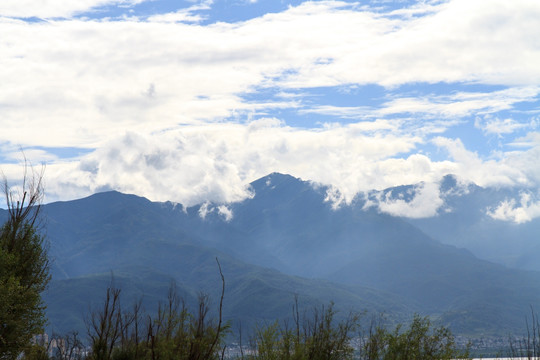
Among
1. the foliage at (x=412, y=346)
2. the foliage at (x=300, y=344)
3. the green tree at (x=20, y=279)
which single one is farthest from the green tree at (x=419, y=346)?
the green tree at (x=20, y=279)

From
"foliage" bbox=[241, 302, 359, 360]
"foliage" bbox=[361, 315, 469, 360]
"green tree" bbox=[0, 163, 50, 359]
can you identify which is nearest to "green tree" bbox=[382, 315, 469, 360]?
"foliage" bbox=[361, 315, 469, 360]

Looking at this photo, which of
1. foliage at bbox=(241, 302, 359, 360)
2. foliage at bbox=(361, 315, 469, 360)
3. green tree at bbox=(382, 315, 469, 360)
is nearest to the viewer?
foliage at bbox=(241, 302, 359, 360)

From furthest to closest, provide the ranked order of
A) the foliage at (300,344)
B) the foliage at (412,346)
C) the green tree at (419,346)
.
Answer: the green tree at (419,346) < the foliage at (412,346) < the foliage at (300,344)

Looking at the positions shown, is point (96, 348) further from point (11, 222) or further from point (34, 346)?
point (11, 222)

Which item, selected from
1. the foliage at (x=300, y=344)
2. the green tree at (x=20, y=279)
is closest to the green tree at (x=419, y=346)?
the foliage at (x=300, y=344)

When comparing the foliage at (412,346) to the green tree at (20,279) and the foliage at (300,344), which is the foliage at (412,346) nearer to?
the foliage at (300,344)

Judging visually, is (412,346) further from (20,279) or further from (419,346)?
(20,279)

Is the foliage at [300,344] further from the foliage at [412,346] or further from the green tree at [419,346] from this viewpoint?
the green tree at [419,346]

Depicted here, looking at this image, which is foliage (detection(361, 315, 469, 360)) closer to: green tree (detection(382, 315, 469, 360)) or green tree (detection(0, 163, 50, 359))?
green tree (detection(382, 315, 469, 360))

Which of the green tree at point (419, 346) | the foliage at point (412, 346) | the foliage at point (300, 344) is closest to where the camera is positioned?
the foliage at point (300, 344)

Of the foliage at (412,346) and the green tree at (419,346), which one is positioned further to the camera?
the green tree at (419,346)

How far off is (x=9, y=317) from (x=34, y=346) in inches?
222

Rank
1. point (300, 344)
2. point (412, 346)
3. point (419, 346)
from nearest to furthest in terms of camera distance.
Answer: point (300, 344), point (412, 346), point (419, 346)

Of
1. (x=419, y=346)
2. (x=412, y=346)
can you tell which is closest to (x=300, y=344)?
(x=412, y=346)
